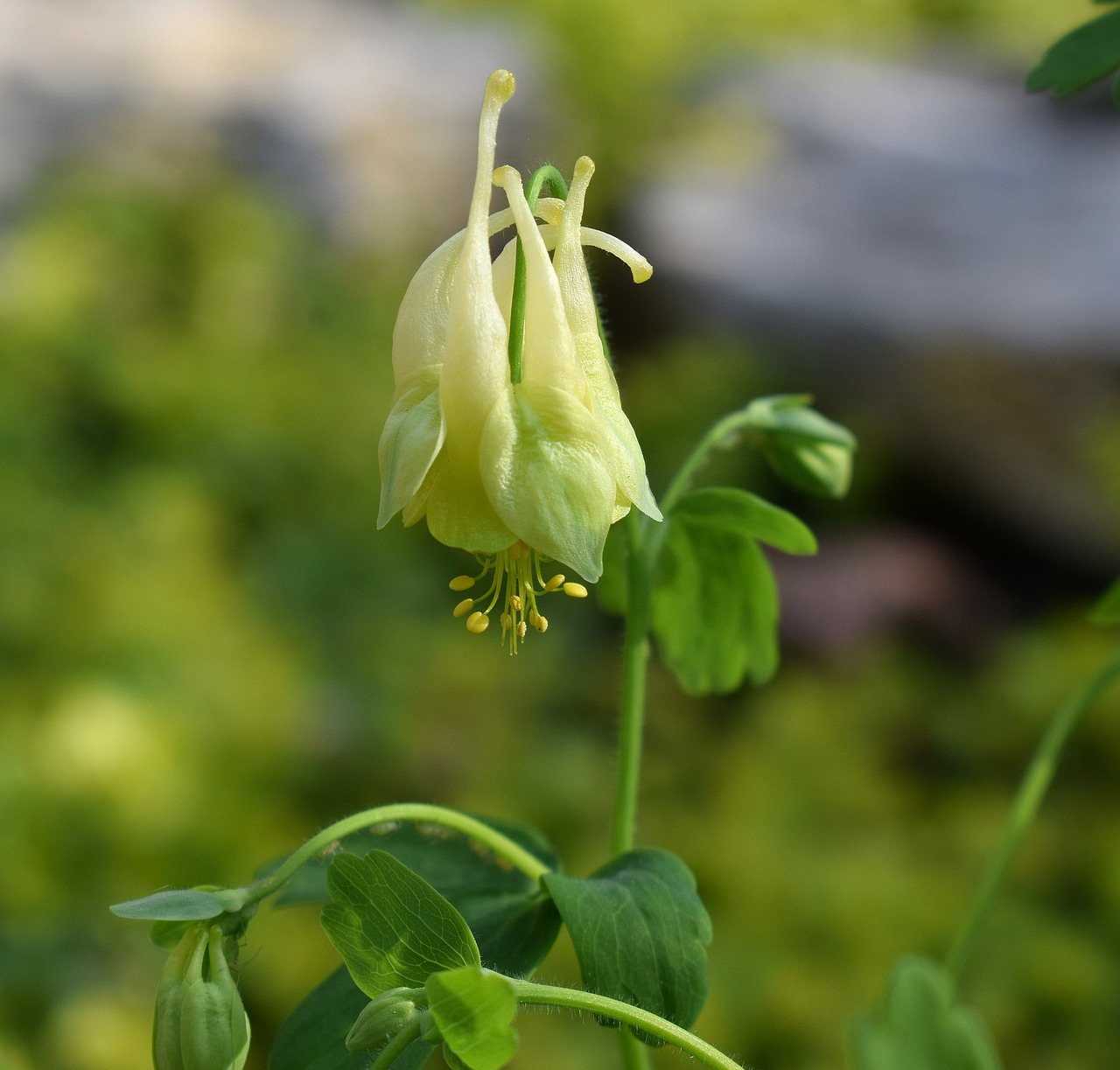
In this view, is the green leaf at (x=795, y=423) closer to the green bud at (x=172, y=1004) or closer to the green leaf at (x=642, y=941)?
the green leaf at (x=642, y=941)

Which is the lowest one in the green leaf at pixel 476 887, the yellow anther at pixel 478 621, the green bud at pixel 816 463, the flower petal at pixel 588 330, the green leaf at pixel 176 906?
the green leaf at pixel 476 887

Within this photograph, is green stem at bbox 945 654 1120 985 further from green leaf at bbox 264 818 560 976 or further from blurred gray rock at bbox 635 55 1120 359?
blurred gray rock at bbox 635 55 1120 359

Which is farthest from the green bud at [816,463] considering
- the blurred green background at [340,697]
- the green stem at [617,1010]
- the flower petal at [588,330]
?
the blurred green background at [340,697]

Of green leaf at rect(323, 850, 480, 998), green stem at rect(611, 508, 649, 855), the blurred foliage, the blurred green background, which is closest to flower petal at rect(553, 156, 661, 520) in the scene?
green stem at rect(611, 508, 649, 855)

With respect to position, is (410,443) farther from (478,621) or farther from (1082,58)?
(1082,58)

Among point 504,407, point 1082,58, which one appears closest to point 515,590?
point 504,407

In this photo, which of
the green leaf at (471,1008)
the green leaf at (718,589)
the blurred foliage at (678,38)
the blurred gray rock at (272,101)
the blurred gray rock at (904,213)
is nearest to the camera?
the green leaf at (471,1008)
